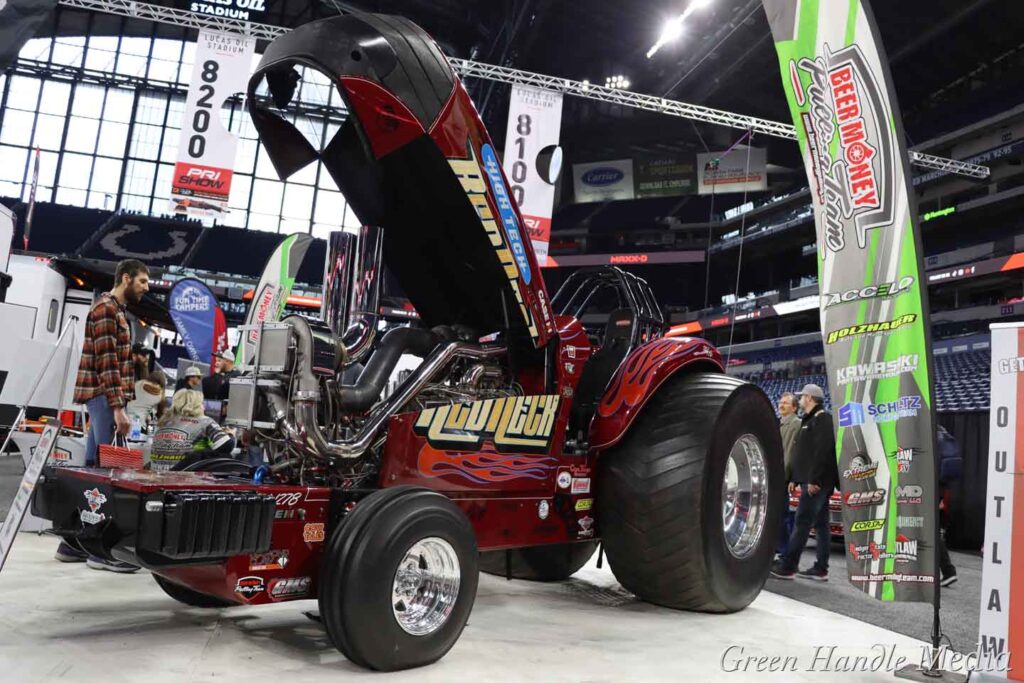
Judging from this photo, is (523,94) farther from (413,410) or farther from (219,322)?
(413,410)

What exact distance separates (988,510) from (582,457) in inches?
73.1

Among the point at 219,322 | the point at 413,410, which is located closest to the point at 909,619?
the point at 413,410

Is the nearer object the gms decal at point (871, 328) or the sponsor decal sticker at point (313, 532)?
the sponsor decal sticker at point (313, 532)

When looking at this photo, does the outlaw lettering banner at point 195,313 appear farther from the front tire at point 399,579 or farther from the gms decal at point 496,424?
the front tire at point 399,579

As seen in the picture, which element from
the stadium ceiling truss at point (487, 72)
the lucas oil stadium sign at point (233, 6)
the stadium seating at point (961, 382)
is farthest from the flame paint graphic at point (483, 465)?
the lucas oil stadium sign at point (233, 6)

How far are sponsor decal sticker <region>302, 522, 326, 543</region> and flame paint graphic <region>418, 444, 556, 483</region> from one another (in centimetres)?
57

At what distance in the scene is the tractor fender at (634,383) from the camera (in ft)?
13.5

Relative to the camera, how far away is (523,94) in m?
10.9

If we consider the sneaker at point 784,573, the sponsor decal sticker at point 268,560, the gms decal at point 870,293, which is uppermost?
the gms decal at point 870,293

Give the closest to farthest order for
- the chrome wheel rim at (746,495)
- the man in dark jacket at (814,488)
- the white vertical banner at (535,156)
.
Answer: the chrome wheel rim at (746,495) < the man in dark jacket at (814,488) < the white vertical banner at (535,156)

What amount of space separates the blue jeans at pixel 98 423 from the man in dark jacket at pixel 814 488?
486 cm

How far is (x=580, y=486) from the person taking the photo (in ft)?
13.5

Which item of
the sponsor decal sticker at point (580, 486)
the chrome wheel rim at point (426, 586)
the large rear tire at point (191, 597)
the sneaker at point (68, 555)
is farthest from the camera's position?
the sneaker at point (68, 555)

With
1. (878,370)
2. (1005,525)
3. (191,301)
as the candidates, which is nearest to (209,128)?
(191,301)
